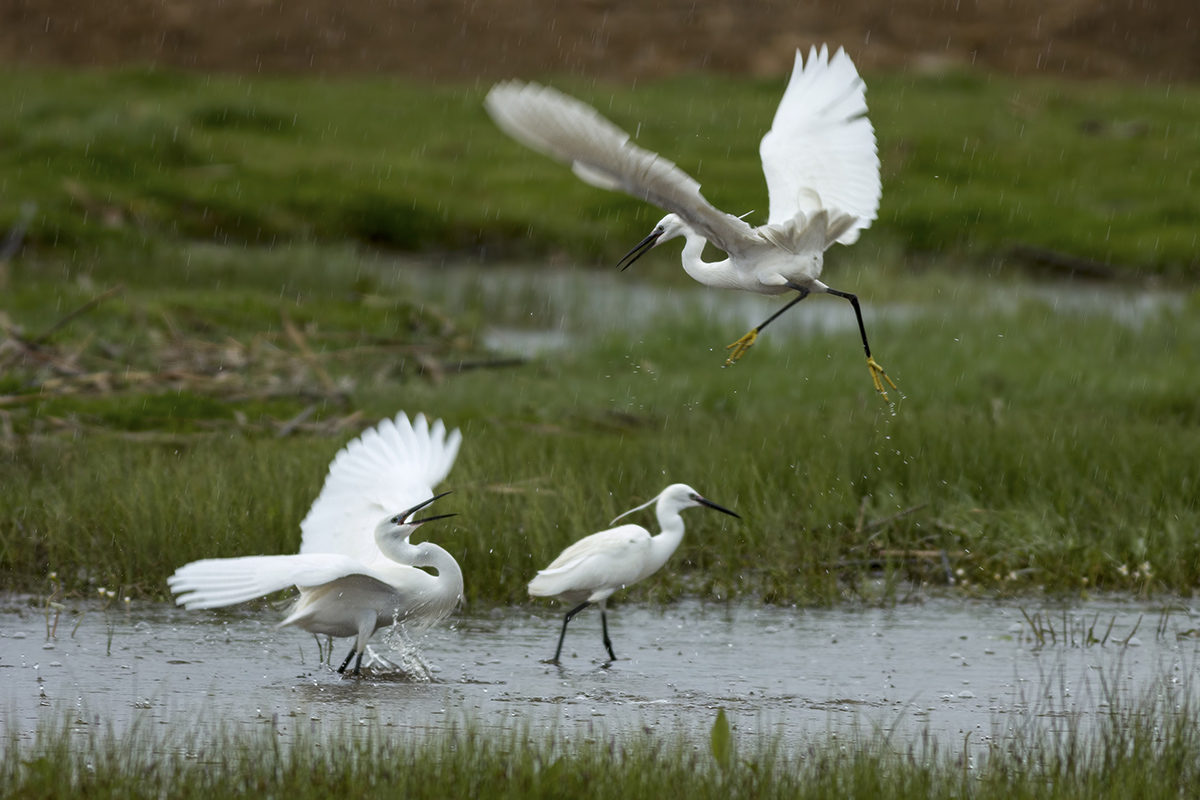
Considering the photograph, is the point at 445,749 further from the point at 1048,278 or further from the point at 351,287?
the point at 1048,278

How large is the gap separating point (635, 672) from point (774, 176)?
2.31 meters

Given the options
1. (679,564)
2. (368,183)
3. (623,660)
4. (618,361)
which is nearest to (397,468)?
(623,660)

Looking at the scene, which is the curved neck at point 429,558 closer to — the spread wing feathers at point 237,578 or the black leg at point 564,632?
the black leg at point 564,632

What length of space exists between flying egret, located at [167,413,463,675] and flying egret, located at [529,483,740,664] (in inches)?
Answer: 16.5

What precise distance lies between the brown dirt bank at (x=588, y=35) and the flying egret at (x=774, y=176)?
114 ft

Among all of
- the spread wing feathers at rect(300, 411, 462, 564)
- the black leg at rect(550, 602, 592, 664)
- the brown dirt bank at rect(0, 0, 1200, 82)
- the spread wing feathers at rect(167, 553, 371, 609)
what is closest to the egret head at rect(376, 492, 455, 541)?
the spread wing feathers at rect(300, 411, 462, 564)

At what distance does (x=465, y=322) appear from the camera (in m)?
14.5

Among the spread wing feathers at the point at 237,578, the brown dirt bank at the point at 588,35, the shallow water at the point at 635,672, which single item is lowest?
the shallow water at the point at 635,672

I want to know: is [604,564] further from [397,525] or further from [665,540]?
[397,525]

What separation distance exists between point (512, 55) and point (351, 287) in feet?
90.0

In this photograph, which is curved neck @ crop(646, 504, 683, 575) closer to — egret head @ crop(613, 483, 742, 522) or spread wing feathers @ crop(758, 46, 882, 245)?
egret head @ crop(613, 483, 742, 522)

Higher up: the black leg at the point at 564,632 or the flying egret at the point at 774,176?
the flying egret at the point at 774,176

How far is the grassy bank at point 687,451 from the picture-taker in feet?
26.0

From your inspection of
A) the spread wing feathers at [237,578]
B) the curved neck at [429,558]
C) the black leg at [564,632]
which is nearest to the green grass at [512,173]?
the black leg at [564,632]
